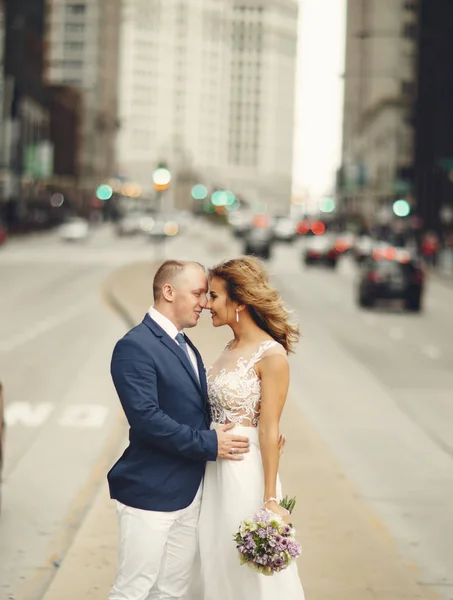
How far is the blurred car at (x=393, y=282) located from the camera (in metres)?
35.8

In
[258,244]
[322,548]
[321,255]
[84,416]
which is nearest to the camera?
[322,548]

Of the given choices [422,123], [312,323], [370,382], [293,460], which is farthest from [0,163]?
[293,460]

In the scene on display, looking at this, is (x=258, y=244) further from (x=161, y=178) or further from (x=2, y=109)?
(x=2, y=109)

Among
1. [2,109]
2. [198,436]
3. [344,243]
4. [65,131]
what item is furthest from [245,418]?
[65,131]

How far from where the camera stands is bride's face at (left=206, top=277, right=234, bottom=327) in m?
5.43

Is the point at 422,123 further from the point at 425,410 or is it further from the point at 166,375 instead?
the point at 166,375

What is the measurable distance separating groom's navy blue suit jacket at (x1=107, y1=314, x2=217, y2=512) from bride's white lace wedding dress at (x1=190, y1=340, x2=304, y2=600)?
8 centimetres

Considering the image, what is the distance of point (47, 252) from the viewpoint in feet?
237

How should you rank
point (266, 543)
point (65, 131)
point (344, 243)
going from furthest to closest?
point (65, 131)
point (344, 243)
point (266, 543)

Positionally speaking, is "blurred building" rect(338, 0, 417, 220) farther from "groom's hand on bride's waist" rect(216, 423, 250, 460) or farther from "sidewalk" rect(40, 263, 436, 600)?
"groom's hand on bride's waist" rect(216, 423, 250, 460)

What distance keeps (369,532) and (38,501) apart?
3111mm

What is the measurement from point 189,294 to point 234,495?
845 millimetres

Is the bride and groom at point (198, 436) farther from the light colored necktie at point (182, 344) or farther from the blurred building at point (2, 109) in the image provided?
the blurred building at point (2, 109)

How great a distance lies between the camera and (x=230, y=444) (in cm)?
529
